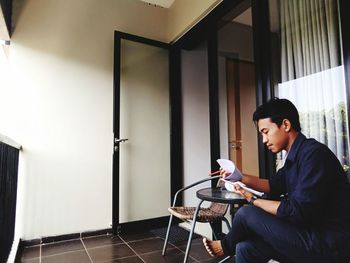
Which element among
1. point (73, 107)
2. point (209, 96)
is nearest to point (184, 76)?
point (209, 96)

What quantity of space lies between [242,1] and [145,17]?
139cm

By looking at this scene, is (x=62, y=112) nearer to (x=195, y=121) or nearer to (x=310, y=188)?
(x=195, y=121)

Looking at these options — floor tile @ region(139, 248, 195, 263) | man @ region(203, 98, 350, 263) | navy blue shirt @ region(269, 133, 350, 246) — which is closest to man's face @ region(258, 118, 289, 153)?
man @ region(203, 98, 350, 263)

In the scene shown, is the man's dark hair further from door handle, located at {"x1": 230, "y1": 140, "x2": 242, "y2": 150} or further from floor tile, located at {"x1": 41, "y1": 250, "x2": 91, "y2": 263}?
floor tile, located at {"x1": 41, "y1": 250, "x2": 91, "y2": 263}

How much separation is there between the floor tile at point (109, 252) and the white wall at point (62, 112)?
0.39 metres

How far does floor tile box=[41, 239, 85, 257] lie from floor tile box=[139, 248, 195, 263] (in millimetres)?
646

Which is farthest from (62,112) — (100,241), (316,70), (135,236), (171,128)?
(316,70)

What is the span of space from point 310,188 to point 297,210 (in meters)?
0.11

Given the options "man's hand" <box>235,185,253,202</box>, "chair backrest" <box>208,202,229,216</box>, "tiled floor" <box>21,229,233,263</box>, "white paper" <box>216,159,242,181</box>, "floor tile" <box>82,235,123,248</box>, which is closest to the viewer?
"man's hand" <box>235,185,253,202</box>

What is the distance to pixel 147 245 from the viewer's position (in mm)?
2430

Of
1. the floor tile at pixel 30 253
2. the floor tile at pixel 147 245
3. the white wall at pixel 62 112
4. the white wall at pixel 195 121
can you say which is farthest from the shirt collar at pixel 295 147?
the floor tile at pixel 30 253

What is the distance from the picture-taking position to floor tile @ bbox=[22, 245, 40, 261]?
2.15 meters

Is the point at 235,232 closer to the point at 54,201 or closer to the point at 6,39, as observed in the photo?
the point at 54,201

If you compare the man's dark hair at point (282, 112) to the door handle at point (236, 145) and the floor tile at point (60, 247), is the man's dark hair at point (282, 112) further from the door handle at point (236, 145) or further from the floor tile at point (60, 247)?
the floor tile at point (60, 247)
